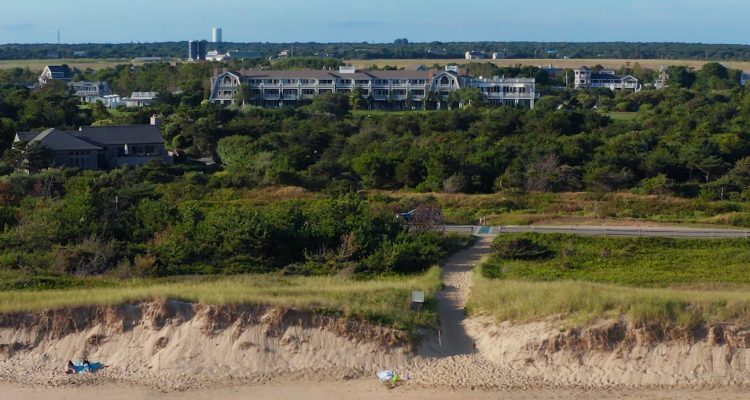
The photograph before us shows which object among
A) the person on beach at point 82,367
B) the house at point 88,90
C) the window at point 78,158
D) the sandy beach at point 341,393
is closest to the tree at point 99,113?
the house at point 88,90

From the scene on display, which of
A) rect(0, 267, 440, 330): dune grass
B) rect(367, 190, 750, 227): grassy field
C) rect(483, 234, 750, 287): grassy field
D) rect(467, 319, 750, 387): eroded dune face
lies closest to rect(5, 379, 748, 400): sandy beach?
rect(467, 319, 750, 387): eroded dune face

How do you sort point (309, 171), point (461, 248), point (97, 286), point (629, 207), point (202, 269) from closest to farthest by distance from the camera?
point (97, 286) < point (202, 269) < point (461, 248) < point (629, 207) < point (309, 171)

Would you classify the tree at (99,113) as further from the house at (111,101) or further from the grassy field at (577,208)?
the grassy field at (577,208)

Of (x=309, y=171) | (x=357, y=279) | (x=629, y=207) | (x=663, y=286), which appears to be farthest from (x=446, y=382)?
(x=309, y=171)

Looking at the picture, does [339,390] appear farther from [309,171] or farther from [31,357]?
[309,171]

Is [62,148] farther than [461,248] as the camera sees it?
Yes

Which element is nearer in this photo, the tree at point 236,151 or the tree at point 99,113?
the tree at point 236,151
